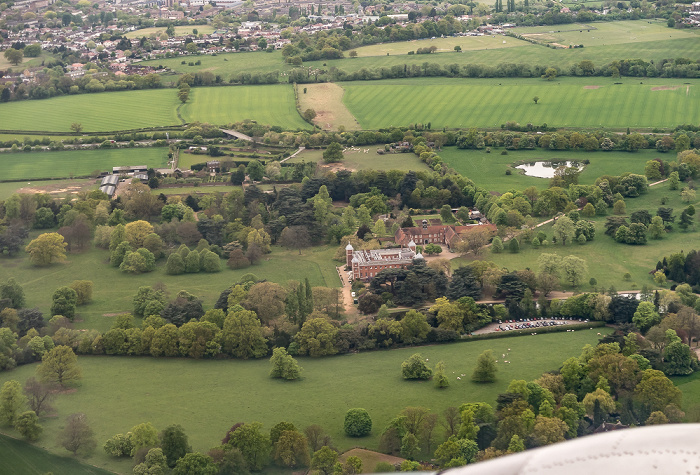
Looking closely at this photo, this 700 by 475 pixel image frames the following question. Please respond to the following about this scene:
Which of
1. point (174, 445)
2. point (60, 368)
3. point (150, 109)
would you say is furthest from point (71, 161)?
point (174, 445)

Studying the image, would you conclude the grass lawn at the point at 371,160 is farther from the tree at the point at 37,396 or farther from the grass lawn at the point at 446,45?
the tree at the point at 37,396

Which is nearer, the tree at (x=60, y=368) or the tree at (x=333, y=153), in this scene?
the tree at (x=60, y=368)

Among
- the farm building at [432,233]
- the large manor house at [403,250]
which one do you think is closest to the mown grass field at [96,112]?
the farm building at [432,233]

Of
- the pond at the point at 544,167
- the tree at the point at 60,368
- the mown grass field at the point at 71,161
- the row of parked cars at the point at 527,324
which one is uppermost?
the mown grass field at the point at 71,161

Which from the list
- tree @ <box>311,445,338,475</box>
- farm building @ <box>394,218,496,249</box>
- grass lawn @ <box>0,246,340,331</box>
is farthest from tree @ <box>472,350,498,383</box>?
farm building @ <box>394,218,496,249</box>

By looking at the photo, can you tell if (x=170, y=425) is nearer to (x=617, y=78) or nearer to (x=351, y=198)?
(x=351, y=198)

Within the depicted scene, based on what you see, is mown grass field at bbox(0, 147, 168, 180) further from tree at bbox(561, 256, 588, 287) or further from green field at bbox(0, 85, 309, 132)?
tree at bbox(561, 256, 588, 287)

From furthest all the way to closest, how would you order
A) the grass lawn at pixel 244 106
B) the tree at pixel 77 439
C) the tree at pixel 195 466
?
the grass lawn at pixel 244 106 → the tree at pixel 77 439 → the tree at pixel 195 466
